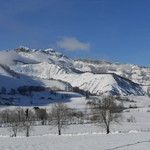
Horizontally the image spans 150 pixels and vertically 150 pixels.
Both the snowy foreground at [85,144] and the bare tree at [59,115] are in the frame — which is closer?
the snowy foreground at [85,144]

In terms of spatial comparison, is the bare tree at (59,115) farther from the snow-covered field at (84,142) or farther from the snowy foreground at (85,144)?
the snowy foreground at (85,144)

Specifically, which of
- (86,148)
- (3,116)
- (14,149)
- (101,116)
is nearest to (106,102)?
(101,116)

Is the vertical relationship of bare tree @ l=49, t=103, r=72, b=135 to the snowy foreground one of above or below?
above

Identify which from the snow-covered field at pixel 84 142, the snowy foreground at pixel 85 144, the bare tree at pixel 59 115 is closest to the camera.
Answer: the snowy foreground at pixel 85 144

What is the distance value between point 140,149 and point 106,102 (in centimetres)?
3358

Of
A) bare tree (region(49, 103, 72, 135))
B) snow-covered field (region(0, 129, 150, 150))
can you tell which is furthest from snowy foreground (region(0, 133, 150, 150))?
bare tree (region(49, 103, 72, 135))

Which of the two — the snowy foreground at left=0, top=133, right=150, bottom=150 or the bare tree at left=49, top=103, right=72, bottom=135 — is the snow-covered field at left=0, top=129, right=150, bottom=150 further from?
the bare tree at left=49, top=103, right=72, bottom=135

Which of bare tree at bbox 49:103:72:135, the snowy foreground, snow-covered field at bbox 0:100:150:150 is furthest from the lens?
bare tree at bbox 49:103:72:135

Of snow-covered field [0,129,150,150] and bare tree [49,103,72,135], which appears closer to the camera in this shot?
snow-covered field [0,129,150,150]

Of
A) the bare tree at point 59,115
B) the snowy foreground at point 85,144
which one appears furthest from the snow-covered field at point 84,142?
the bare tree at point 59,115

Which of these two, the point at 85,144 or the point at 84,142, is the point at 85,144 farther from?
the point at 84,142

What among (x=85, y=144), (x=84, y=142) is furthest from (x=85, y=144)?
(x=84, y=142)

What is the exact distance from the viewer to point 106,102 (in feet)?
195

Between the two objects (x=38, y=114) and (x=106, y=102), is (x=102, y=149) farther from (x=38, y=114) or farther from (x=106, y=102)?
(x=38, y=114)
